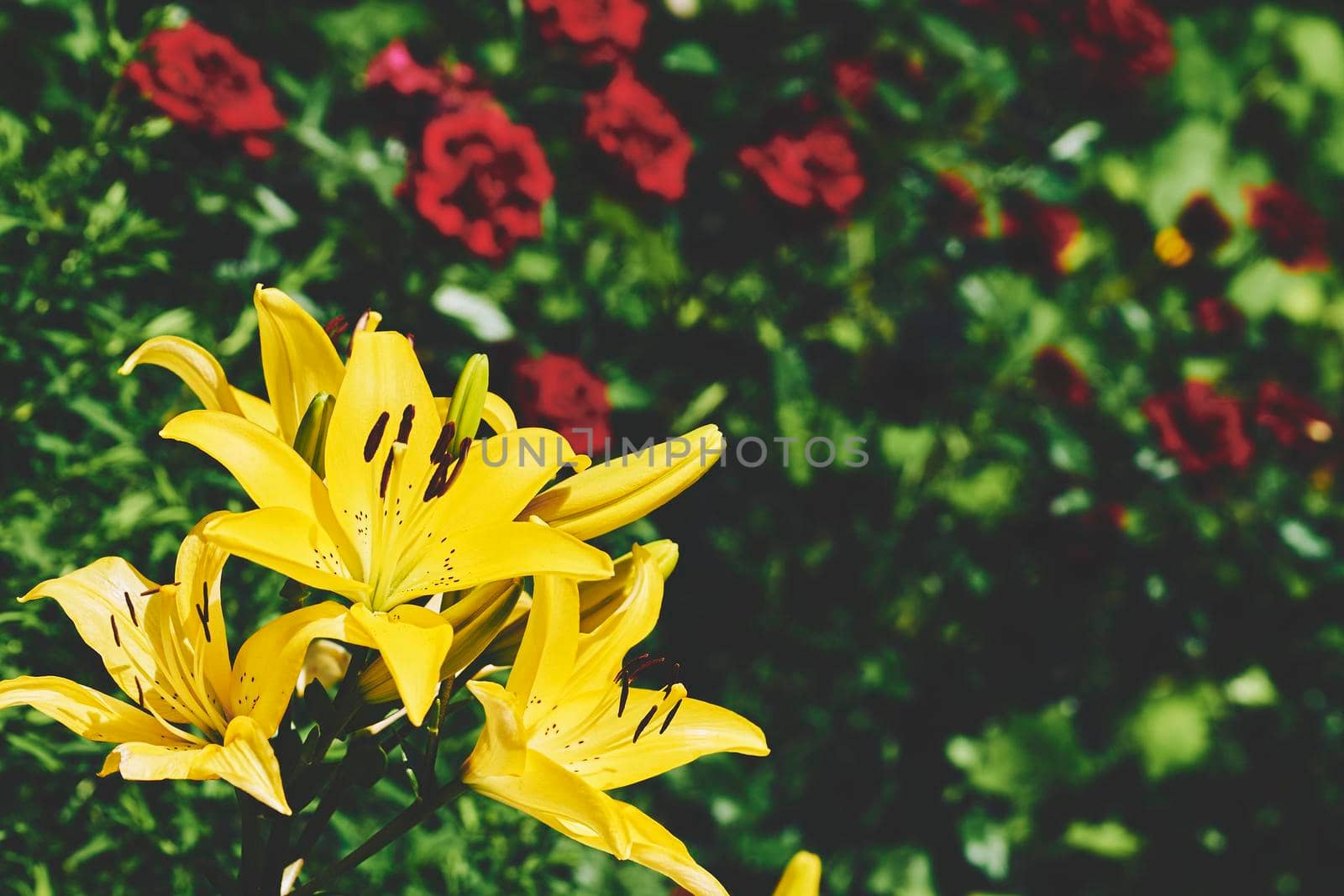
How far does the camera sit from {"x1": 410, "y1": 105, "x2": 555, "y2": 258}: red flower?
5.39ft

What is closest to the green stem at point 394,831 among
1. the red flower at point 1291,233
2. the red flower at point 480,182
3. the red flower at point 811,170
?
the red flower at point 480,182

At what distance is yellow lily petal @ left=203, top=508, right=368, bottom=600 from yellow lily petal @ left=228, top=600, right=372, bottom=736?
0.08 ft

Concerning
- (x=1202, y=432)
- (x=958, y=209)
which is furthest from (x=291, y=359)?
(x=1202, y=432)

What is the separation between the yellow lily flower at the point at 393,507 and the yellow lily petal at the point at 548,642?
0.04 meters

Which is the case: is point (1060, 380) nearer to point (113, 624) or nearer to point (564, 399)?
point (564, 399)

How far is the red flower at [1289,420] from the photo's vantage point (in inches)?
89.7

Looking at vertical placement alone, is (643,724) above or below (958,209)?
above

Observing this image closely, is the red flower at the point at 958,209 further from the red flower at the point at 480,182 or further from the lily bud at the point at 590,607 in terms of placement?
the lily bud at the point at 590,607

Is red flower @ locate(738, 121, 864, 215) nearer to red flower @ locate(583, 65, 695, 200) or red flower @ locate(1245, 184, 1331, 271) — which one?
red flower @ locate(583, 65, 695, 200)

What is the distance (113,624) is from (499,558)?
31cm

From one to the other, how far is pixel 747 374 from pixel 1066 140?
87cm

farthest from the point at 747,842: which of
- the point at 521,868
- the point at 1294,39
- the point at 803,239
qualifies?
the point at 1294,39

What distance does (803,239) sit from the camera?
2.03 m

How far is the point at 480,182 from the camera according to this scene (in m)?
1.64
